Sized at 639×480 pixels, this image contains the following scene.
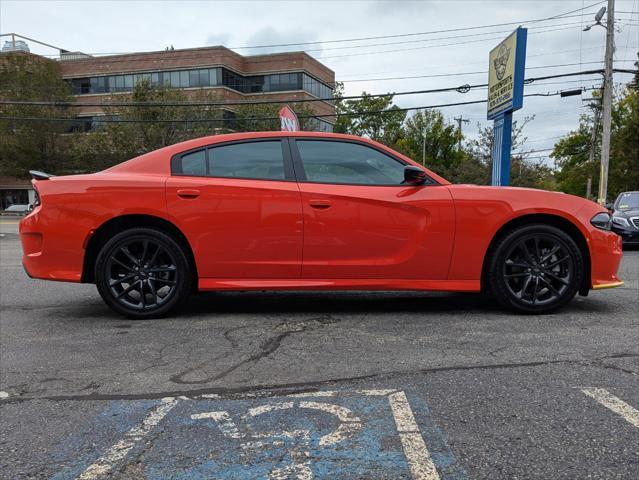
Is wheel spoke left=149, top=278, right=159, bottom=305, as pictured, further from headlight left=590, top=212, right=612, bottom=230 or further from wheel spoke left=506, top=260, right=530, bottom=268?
headlight left=590, top=212, right=612, bottom=230

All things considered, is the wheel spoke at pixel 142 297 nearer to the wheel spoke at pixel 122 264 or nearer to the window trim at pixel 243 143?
the wheel spoke at pixel 122 264

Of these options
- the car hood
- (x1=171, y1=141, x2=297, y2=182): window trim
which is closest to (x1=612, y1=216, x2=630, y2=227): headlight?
the car hood

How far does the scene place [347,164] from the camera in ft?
15.0

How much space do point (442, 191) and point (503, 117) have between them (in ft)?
30.5

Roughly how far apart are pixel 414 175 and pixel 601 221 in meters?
Answer: 1.75

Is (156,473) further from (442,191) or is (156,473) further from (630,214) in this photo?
(630,214)

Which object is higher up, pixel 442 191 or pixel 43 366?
pixel 442 191

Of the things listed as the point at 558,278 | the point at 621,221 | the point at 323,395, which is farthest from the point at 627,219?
the point at 323,395

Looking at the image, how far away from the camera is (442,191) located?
448cm

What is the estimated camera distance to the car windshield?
11.9m

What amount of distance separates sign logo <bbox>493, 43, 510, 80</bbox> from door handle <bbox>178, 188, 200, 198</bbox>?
35.5ft

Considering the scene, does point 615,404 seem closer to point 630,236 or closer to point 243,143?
point 243,143

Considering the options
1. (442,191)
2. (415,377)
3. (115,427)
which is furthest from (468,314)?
(115,427)

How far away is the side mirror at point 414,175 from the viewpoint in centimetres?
438
